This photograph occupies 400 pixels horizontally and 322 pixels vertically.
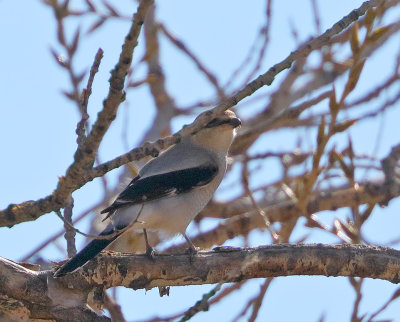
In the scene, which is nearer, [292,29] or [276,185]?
[292,29]

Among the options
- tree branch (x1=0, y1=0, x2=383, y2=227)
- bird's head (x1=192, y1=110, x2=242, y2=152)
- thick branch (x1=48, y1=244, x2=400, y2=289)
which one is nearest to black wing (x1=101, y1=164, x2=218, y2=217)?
bird's head (x1=192, y1=110, x2=242, y2=152)

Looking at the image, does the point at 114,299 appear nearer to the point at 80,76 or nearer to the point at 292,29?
the point at 80,76

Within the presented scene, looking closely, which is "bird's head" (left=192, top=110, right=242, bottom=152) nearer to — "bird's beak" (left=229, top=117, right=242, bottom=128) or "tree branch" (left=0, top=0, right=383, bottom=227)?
"bird's beak" (left=229, top=117, right=242, bottom=128)

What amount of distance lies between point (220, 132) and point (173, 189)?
0.78 m

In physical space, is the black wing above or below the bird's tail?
above

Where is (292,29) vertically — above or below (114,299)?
above

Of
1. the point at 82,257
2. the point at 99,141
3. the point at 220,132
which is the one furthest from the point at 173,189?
the point at 99,141

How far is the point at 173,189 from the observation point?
4.32m

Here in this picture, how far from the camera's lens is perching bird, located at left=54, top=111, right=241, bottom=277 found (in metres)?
4.12

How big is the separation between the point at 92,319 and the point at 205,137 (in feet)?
6.81

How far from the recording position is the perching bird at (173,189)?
4121mm

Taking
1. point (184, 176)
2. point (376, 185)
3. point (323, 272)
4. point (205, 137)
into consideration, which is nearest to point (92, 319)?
point (323, 272)

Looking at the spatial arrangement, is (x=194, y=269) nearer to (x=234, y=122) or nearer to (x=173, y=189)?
(x=173, y=189)

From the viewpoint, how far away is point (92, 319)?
3160 mm
